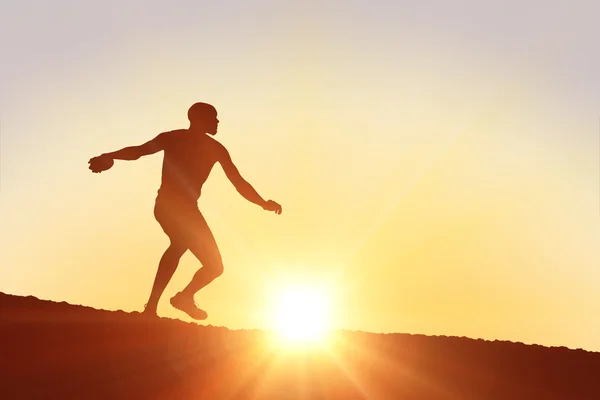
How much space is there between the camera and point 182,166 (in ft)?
30.9

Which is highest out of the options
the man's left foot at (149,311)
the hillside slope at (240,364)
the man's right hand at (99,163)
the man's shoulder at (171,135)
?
the man's shoulder at (171,135)

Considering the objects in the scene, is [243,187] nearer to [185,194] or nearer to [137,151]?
[185,194]

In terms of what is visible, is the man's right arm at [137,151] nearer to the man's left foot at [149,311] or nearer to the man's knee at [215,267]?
the man's knee at [215,267]

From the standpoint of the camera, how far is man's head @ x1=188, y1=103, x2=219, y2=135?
955 cm

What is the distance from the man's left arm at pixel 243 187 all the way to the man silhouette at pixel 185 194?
0.32m

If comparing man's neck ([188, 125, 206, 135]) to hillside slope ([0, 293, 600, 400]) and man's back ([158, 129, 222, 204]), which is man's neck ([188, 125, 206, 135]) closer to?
man's back ([158, 129, 222, 204])

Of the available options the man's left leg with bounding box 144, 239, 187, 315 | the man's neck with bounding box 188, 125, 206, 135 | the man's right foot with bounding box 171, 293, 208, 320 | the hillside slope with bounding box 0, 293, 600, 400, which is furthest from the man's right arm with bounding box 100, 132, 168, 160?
the hillside slope with bounding box 0, 293, 600, 400

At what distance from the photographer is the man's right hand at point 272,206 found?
1012 centimetres

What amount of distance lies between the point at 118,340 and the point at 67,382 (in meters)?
0.92

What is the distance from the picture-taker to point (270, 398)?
6.93 metres

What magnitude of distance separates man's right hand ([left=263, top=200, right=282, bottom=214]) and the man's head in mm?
1304

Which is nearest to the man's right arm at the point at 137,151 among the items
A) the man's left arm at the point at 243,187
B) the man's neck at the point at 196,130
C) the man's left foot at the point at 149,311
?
the man's neck at the point at 196,130

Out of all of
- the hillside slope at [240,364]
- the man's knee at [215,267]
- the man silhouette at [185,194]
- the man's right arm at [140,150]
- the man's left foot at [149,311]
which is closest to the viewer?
the hillside slope at [240,364]

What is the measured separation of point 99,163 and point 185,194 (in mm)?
1111
